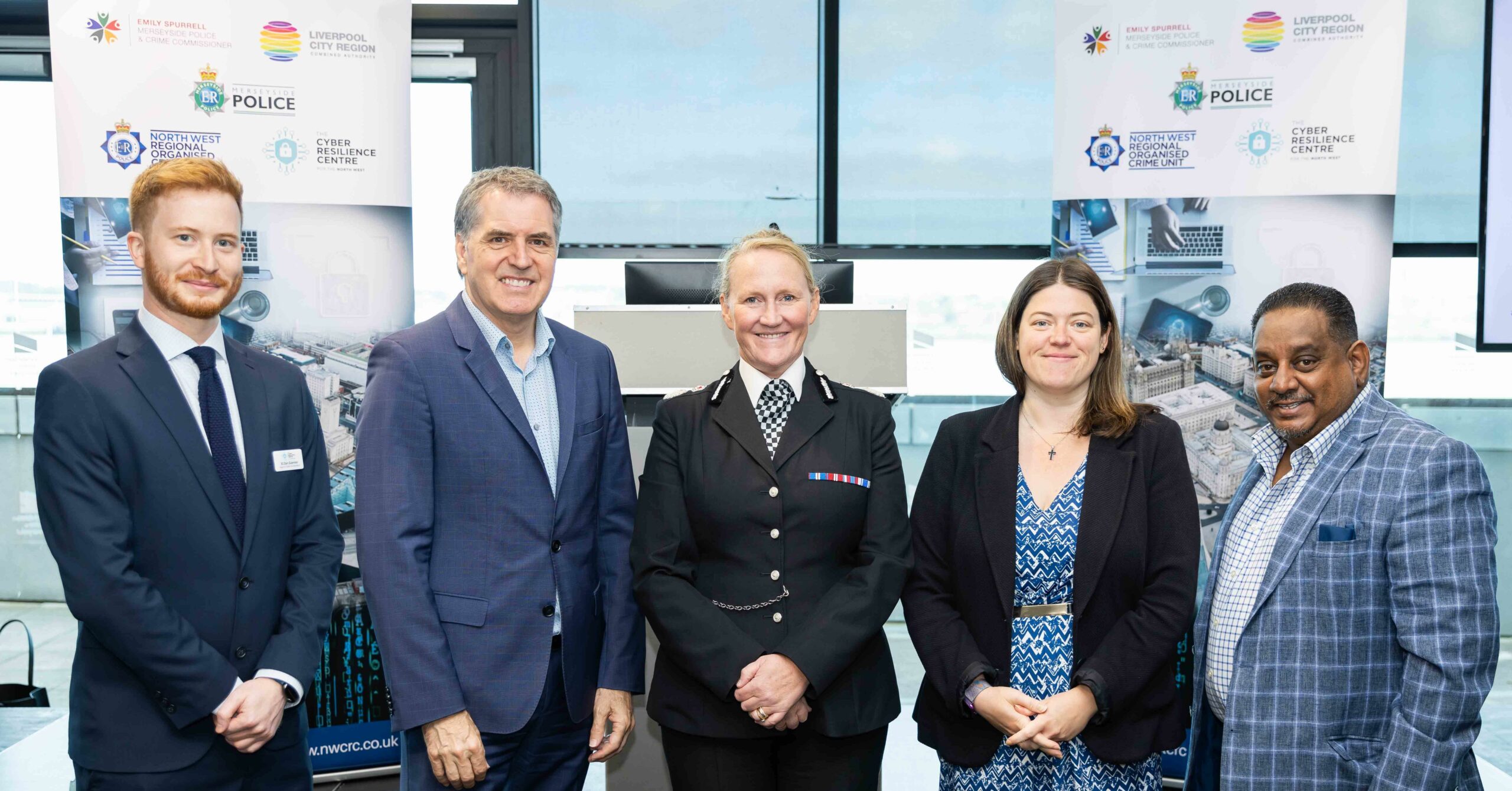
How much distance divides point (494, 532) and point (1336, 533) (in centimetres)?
155

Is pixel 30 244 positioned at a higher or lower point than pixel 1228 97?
lower

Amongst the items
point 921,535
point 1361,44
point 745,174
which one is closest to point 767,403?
point 921,535

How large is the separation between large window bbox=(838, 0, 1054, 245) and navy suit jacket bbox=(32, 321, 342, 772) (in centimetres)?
364

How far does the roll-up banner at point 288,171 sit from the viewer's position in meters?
3.35

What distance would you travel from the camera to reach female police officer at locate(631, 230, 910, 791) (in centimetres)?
188

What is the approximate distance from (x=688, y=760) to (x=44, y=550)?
15.7 ft

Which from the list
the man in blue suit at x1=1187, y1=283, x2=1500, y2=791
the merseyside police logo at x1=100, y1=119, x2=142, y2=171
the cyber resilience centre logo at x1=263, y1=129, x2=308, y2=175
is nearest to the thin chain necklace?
the man in blue suit at x1=1187, y1=283, x2=1500, y2=791

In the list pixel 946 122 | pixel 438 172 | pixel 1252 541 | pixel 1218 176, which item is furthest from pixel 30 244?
pixel 1252 541

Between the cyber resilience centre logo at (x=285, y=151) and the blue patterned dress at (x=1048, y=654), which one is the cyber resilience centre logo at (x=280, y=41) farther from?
the blue patterned dress at (x=1048, y=654)

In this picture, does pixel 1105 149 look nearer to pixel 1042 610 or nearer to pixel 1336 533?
pixel 1336 533

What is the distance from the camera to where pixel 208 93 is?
3.40m

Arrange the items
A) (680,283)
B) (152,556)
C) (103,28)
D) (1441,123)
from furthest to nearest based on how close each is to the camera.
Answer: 1. (1441,123)
2. (103,28)
3. (680,283)
4. (152,556)

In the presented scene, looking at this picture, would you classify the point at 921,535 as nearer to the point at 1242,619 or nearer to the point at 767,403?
the point at 767,403

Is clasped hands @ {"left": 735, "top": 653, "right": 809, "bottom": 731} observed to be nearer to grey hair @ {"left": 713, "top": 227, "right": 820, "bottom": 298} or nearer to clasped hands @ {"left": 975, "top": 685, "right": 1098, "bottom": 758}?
clasped hands @ {"left": 975, "top": 685, "right": 1098, "bottom": 758}
